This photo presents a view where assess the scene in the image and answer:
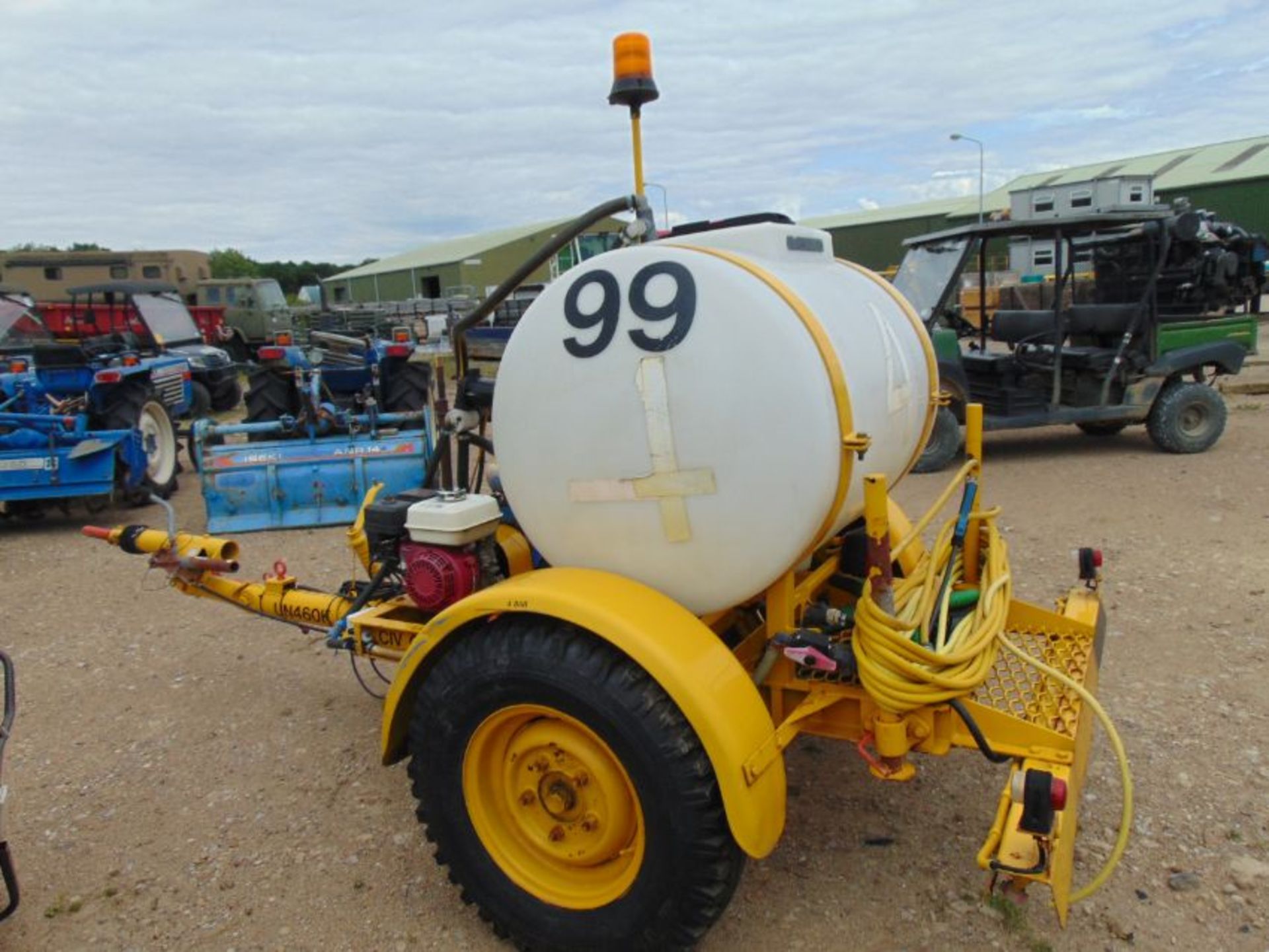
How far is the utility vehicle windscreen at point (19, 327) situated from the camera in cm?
951

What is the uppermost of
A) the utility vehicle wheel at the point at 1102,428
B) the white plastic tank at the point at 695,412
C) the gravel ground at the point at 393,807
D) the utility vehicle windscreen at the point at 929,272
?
the utility vehicle windscreen at the point at 929,272

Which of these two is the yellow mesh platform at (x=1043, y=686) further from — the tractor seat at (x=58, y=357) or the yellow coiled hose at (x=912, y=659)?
the tractor seat at (x=58, y=357)

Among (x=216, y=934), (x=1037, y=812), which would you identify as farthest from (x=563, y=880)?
(x=1037, y=812)

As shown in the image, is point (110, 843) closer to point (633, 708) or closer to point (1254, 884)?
point (633, 708)

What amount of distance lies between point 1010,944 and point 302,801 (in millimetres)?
2229

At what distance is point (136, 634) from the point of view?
4734mm

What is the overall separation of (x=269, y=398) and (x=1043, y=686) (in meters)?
7.76

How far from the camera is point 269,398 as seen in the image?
867 cm

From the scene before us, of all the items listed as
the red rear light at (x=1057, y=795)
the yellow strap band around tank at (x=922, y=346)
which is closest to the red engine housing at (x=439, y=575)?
the yellow strap band around tank at (x=922, y=346)

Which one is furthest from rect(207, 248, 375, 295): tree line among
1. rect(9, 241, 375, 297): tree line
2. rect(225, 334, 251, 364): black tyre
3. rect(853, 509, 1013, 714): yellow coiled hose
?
rect(853, 509, 1013, 714): yellow coiled hose

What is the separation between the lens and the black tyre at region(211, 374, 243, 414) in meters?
12.1

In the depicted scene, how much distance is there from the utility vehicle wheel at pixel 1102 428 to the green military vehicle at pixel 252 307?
15.1 metres

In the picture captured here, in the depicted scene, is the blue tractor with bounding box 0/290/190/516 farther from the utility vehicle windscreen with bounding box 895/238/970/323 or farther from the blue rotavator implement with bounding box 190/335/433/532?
the utility vehicle windscreen with bounding box 895/238/970/323

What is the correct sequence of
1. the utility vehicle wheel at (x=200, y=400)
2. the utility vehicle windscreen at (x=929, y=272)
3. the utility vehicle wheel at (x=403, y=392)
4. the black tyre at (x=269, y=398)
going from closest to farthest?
1. the utility vehicle windscreen at (x=929, y=272)
2. the black tyre at (x=269, y=398)
3. the utility vehicle wheel at (x=403, y=392)
4. the utility vehicle wheel at (x=200, y=400)
